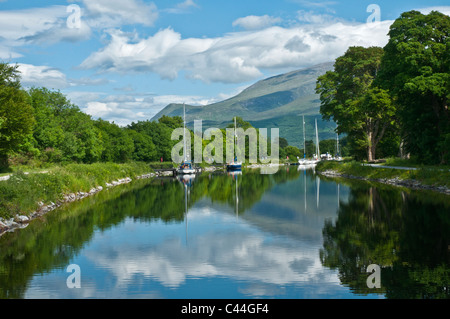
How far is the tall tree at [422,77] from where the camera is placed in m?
41.3

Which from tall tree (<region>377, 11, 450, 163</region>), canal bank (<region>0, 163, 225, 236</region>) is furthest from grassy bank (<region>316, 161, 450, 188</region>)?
canal bank (<region>0, 163, 225, 236</region>)

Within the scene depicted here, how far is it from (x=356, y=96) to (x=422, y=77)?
25232 mm

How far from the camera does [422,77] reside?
4109 cm

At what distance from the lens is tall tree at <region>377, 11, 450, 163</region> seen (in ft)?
136

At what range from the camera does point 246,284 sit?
12.5m

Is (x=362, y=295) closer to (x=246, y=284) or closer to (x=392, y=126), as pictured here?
(x=246, y=284)

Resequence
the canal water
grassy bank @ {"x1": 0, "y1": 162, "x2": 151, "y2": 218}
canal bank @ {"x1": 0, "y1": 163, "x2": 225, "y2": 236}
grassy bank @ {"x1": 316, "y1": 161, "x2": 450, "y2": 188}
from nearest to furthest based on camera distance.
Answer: the canal water, canal bank @ {"x1": 0, "y1": 163, "x2": 225, "y2": 236}, grassy bank @ {"x1": 0, "y1": 162, "x2": 151, "y2": 218}, grassy bank @ {"x1": 316, "y1": 161, "x2": 450, "y2": 188}

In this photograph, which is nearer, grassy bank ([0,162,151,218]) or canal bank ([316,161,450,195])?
grassy bank ([0,162,151,218])

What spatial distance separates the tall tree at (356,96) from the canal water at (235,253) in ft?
111

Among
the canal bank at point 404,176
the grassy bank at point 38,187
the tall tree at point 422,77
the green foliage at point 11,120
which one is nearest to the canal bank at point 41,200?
the grassy bank at point 38,187

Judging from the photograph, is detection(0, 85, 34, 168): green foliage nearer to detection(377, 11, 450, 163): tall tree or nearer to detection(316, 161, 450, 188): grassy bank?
detection(377, 11, 450, 163): tall tree

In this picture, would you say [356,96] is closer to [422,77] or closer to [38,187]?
[422,77]

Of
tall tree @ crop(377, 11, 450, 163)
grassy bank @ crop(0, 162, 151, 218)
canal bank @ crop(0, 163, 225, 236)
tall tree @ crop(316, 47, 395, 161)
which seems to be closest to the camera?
canal bank @ crop(0, 163, 225, 236)

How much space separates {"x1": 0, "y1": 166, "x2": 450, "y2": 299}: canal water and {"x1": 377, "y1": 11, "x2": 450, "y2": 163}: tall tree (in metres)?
14.8
